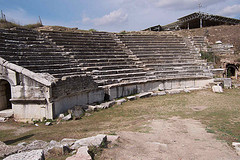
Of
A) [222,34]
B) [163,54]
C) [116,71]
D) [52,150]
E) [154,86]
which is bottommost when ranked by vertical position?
[52,150]

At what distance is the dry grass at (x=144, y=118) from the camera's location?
6195 mm

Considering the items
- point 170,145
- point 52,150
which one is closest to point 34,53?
point 52,150

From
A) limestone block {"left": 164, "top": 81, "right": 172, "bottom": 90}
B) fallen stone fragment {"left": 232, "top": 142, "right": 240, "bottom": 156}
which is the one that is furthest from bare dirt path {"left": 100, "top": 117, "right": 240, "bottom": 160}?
limestone block {"left": 164, "top": 81, "right": 172, "bottom": 90}

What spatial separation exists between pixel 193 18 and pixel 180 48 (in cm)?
793

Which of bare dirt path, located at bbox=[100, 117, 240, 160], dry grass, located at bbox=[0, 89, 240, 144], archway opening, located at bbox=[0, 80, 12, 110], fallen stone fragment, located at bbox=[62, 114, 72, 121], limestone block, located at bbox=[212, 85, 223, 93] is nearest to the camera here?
bare dirt path, located at bbox=[100, 117, 240, 160]

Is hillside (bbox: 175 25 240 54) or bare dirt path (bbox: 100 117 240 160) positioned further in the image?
hillside (bbox: 175 25 240 54)

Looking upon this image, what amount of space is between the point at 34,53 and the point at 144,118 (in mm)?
6895

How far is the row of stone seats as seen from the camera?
14250 mm

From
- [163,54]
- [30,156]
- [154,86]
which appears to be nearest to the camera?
[30,156]

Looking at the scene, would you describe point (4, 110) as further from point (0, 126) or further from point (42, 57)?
point (42, 57)

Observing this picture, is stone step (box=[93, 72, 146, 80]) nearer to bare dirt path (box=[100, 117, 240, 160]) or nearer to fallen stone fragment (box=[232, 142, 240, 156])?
bare dirt path (box=[100, 117, 240, 160])

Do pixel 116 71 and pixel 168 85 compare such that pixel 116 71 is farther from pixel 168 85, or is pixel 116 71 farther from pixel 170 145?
pixel 170 145

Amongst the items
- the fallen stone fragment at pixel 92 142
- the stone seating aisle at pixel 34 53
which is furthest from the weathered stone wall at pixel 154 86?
the fallen stone fragment at pixel 92 142

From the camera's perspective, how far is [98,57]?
13359 millimetres
